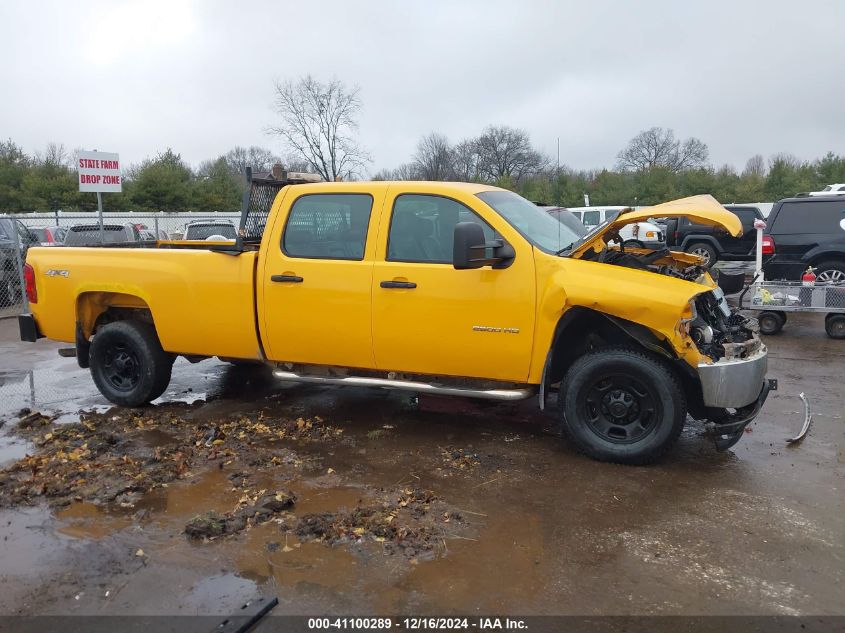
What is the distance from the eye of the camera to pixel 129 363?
20.5ft

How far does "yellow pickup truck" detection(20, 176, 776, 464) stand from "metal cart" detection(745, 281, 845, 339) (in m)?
4.48

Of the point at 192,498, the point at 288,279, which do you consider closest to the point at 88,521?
the point at 192,498

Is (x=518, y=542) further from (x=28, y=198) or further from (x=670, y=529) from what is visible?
(x=28, y=198)

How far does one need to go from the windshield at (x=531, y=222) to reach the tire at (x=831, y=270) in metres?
7.08

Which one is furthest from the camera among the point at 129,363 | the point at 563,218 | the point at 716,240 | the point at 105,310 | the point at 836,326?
the point at 716,240

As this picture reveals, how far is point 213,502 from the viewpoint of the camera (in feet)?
13.8

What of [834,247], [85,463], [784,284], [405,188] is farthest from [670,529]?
[834,247]

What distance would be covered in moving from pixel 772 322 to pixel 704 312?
19.1ft

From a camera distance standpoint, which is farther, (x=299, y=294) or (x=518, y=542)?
(x=299, y=294)

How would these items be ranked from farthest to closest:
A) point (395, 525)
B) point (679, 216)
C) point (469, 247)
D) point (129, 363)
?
point (129, 363) → point (679, 216) → point (469, 247) → point (395, 525)

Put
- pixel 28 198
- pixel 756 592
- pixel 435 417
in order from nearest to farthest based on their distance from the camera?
pixel 756 592 < pixel 435 417 < pixel 28 198

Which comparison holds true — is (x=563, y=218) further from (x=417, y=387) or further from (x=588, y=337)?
(x=417, y=387)

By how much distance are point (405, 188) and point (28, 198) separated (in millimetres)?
31835

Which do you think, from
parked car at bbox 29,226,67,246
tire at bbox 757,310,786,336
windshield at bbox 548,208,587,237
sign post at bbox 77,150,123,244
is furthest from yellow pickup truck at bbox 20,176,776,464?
parked car at bbox 29,226,67,246
